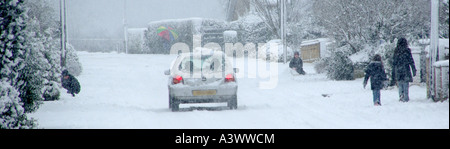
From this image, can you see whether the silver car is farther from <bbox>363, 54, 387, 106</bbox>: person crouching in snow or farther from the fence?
the fence

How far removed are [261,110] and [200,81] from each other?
1.61 meters

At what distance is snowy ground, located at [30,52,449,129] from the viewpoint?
A: 9.81 meters

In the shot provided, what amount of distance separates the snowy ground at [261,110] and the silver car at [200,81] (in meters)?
0.34

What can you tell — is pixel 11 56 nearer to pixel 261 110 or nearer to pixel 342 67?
pixel 261 110

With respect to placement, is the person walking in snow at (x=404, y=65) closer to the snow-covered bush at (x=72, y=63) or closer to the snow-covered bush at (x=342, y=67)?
the snow-covered bush at (x=342, y=67)

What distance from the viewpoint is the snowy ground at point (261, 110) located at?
981 centimetres

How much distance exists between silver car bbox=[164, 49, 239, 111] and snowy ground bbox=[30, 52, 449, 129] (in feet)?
1.12

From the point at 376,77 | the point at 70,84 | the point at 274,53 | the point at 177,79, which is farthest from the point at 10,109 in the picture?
the point at 274,53

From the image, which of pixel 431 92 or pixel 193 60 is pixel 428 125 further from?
pixel 193 60

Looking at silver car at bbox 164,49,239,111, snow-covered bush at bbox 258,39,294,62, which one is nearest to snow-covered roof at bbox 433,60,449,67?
silver car at bbox 164,49,239,111

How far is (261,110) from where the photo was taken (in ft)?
40.3

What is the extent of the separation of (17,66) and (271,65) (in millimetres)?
20384

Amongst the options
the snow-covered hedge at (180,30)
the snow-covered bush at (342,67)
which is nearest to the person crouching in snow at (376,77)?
the snow-covered bush at (342,67)
